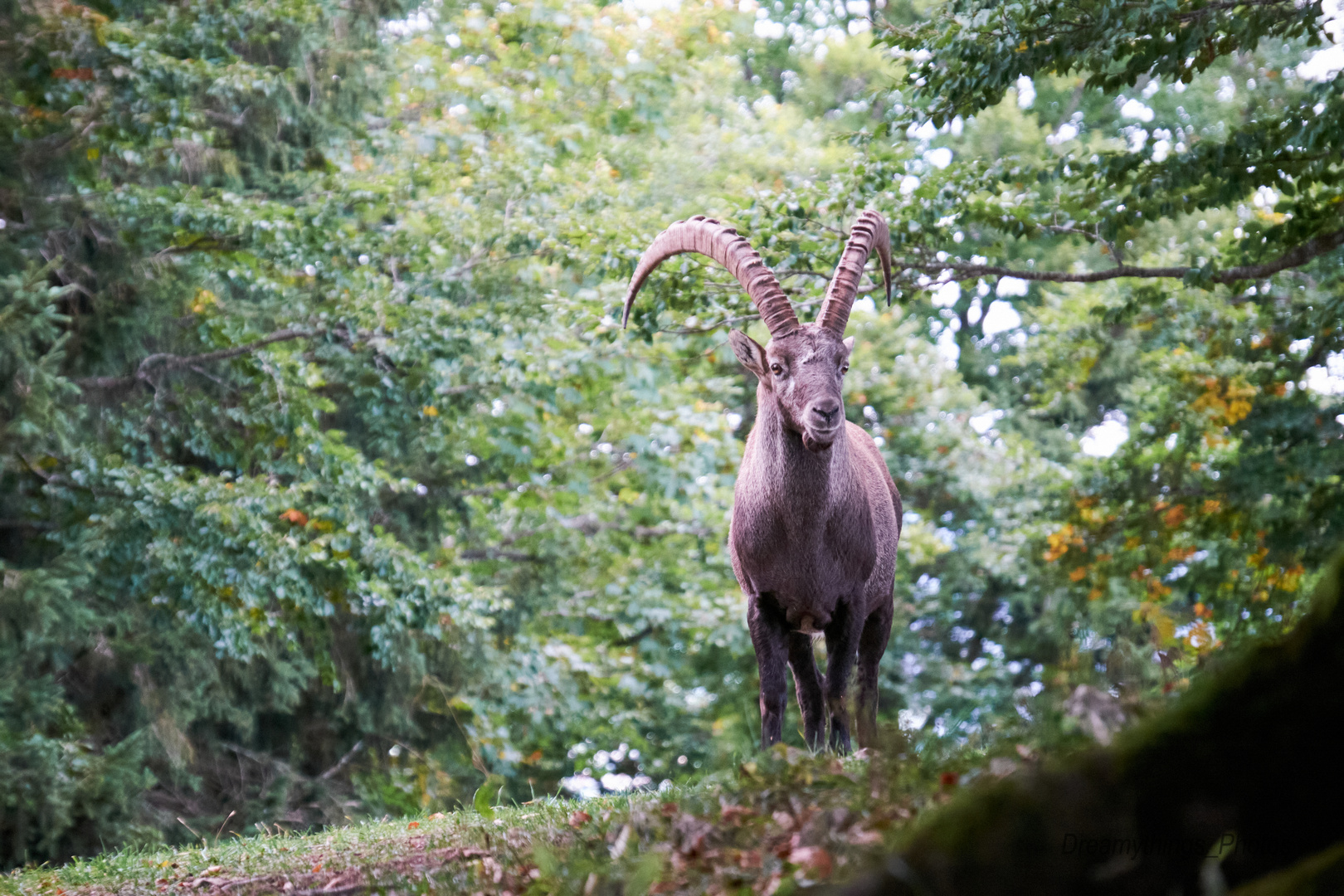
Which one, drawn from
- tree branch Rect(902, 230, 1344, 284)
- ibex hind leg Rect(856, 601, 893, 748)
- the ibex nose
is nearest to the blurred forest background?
tree branch Rect(902, 230, 1344, 284)

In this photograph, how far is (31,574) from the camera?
1006 centimetres

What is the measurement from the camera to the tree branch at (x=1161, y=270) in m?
8.72

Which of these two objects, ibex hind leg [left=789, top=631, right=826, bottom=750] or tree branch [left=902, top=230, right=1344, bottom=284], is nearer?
ibex hind leg [left=789, top=631, right=826, bottom=750]

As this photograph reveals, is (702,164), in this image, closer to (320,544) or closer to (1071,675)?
(320,544)

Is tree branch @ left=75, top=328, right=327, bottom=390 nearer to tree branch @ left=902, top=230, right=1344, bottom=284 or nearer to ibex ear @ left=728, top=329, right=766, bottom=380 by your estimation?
tree branch @ left=902, top=230, right=1344, bottom=284

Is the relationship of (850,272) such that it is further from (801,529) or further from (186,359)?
(186,359)

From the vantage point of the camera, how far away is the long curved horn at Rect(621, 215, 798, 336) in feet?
21.7

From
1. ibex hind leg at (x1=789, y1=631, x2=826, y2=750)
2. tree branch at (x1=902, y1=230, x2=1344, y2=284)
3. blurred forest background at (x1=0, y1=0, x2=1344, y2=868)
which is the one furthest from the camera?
blurred forest background at (x1=0, y1=0, x2=1344, y2=868)

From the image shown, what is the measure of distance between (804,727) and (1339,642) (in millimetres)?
5072

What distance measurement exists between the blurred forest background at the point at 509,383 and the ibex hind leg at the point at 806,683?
2.65 feet

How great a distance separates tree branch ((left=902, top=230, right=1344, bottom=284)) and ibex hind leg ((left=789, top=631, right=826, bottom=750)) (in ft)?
12.1

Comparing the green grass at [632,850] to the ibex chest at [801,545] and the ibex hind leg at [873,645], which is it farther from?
the ibex hind leg at [873,645]

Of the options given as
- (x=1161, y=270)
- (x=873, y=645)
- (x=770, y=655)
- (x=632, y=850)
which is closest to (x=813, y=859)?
(x=632, y=850)

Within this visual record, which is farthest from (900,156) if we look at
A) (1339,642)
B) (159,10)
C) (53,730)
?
(53,730)
